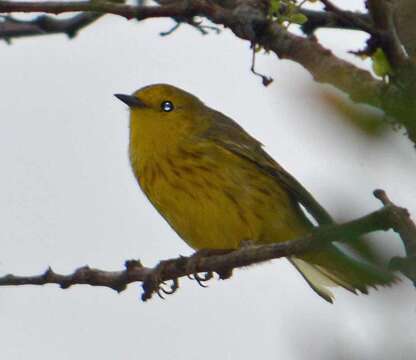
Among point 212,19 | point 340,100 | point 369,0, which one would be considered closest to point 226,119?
point 212,19

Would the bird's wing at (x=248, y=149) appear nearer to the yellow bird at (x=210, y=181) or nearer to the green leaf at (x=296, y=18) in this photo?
the yellow bird at (x=210, y=181)

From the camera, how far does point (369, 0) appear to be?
1.70 meters

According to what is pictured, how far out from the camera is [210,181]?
5.40 meters

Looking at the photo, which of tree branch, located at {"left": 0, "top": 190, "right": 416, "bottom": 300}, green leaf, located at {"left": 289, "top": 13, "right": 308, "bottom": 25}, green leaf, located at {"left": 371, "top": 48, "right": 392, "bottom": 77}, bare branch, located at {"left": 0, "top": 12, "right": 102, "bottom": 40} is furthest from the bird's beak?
green leaf, located at {"left": 371, "top": 48, "right": 392, "bottom": 77}

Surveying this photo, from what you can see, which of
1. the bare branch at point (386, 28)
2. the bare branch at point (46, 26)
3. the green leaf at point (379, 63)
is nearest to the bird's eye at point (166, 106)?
the bare branch at point (46, 26)

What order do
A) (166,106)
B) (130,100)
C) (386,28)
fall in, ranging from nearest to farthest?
(386,28)
(130,100)
(166,106)

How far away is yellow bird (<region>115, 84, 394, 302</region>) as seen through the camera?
17.2 ft

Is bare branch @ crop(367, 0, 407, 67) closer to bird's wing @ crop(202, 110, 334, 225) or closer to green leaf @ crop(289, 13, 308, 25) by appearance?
green leaf @ crop(289, 13, 308, 25)

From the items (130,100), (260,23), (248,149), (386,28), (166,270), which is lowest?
(248,149)

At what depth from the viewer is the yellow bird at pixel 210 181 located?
523cm

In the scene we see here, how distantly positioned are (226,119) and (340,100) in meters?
5.80

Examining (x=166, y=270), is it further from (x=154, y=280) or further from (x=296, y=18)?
(x=296, y=18)

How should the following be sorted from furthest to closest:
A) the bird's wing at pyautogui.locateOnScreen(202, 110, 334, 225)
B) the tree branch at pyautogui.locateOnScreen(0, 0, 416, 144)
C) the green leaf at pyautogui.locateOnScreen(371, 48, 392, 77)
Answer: the bird's wing at pyautogui.locateOnScreen(202, 110, 334, 225) < the green leaf at pyautogui.locateOnScreen(371, 48, 392, 77) < the tree branch at pyautogui.locateOnScreen(0, 0, 416, 144)

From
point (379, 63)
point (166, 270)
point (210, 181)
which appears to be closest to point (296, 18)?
point (379, 63)
